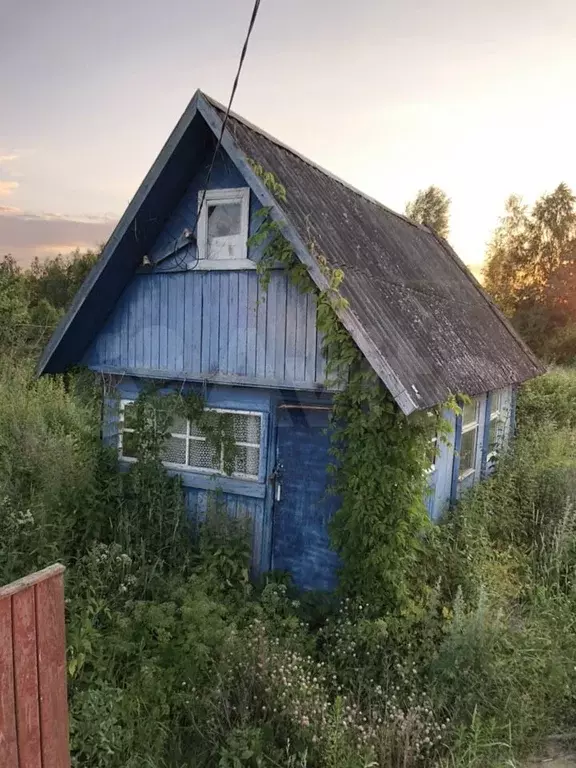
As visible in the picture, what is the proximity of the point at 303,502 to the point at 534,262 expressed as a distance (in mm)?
35309

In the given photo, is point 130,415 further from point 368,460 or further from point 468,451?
point 468,451

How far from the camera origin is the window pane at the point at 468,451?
8.50m

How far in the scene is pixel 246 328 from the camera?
6.17 metres

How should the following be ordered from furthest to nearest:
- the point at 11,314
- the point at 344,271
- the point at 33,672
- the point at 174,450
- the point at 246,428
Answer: the point at 11,314 → the point at 174,450 → the point at 246,428 → the point at 344,271 → the point at 33,672

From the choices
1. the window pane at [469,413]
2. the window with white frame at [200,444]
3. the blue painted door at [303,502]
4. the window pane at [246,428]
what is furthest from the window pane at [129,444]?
the window pane at [469,413]

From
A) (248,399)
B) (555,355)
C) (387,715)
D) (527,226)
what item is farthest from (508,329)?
(527,226)

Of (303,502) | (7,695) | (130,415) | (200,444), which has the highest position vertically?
(130,415)

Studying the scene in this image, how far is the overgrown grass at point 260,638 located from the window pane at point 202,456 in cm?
38

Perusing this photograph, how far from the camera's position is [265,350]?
6.05m

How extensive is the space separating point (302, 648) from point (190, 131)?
5274 millimetres

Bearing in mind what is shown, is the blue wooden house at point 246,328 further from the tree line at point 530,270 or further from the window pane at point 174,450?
the tree line at point 530,270

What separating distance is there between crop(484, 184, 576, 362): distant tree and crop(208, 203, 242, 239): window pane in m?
29.4

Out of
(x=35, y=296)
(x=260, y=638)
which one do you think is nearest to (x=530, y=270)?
(x=35, y=296)

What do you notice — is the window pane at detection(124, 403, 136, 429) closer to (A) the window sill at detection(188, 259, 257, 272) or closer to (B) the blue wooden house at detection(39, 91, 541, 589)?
(B) the blue wooden house at detection(39, 91, 541, 589)
